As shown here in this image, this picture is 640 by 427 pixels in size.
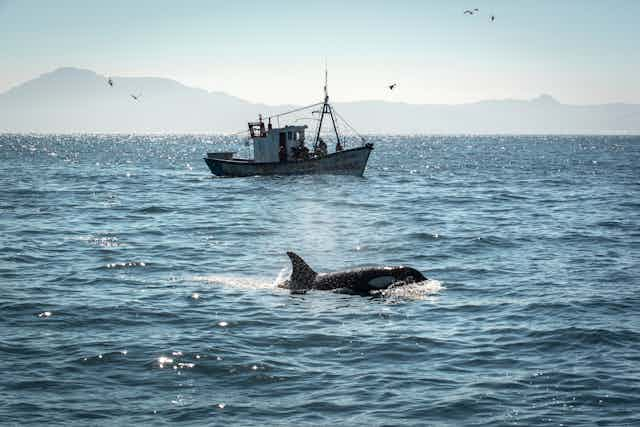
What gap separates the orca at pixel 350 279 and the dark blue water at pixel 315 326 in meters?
0.45

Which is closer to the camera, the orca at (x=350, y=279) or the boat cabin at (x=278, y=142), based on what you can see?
the orca at (x=350, y=279)

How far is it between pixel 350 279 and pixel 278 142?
40985mm

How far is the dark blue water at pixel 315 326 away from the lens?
1056cm

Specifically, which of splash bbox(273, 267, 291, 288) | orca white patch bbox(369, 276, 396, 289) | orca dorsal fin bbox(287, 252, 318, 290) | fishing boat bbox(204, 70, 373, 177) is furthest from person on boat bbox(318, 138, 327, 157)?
orca white patch bbox(369, 276, 396, 289)

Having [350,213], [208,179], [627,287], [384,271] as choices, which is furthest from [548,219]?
[208,179]

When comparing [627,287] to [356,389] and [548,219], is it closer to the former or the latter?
[356,389]

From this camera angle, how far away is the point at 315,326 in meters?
14.7

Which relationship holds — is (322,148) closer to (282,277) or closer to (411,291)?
(282,277)

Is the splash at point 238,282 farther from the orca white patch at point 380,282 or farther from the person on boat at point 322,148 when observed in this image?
the person on boat at point 322,148

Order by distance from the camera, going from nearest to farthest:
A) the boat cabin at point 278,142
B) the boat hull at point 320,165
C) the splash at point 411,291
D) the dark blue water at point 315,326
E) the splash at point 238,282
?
the dark blue water at point 315,326 < the splash at point 411,291 < the splash at point 238,282 < the boat hull at point 320,165 < the boat cabin at point 278,142

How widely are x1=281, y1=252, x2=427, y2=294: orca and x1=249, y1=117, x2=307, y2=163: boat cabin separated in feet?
129

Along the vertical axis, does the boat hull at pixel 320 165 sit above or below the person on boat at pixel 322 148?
below

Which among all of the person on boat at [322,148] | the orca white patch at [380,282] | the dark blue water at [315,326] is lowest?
the dark blue water at [315,326]

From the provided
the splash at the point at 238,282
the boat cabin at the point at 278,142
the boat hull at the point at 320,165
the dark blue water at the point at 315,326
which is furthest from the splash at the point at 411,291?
the boat cabin at the point at 278,142
